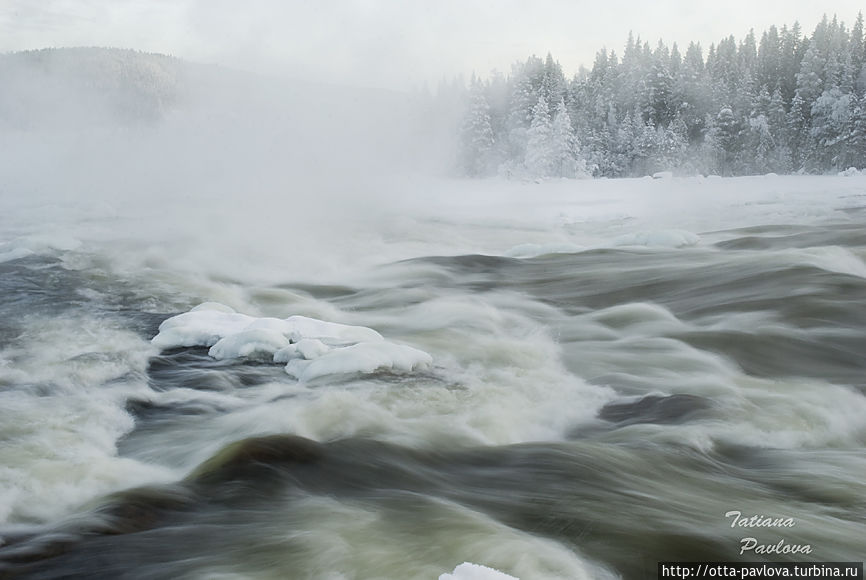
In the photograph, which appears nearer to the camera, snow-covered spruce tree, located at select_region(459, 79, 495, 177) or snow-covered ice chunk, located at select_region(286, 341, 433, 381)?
snow-covered ice chunk, located at select_region(286, 341, 433, 381)

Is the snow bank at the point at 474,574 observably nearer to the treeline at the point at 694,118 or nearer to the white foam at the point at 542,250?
the white foam at the point at 542,250

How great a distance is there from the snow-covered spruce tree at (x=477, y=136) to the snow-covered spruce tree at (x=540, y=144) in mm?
5221

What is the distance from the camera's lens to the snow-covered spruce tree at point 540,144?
51125 mm

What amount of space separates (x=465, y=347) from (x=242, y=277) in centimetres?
566

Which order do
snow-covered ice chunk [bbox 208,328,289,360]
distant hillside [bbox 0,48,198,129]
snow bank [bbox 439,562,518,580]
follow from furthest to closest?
distant hillside [bbox 0,48,198,129], snow-covered ice chunk [bbox 208,328,289,360], snow bank [bbox 439,562,518,580]

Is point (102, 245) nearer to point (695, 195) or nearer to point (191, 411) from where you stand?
point (191, 411)

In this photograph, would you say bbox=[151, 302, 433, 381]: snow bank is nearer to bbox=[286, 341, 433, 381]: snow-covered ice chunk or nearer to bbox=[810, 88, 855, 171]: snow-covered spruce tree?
bbox=[286, 341, 433, 381]: snow-covered ice chunk

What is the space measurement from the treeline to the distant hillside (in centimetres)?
2743

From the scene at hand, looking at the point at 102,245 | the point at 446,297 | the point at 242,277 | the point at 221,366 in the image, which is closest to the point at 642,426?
the point at 221,366

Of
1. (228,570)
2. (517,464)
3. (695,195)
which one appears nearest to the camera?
(228,570)

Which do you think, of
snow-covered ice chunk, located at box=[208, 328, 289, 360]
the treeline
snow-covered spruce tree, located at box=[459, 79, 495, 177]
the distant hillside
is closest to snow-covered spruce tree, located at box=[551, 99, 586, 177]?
the treeline

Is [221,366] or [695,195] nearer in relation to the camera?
[221,366]

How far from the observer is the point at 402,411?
5.75 m

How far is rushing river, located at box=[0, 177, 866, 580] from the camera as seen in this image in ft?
12.5
